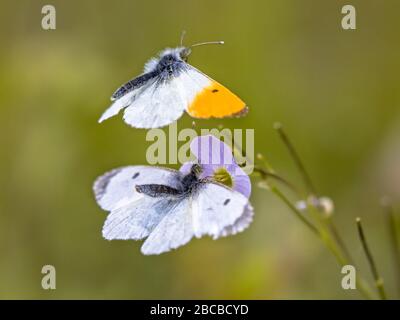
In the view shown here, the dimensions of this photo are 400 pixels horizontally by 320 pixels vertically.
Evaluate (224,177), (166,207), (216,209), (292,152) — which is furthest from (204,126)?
(216,209)

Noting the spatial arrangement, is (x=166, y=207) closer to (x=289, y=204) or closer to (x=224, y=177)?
(x=224, y=177)

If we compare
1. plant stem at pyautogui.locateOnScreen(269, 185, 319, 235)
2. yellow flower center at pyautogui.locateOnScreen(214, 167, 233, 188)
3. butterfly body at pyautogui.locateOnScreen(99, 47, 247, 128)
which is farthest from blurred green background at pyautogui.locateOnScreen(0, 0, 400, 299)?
butterfly body at pyautogui.locateOnScreen(99, 47, 247, 128)

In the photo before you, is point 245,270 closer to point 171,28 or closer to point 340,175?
point 340,175
